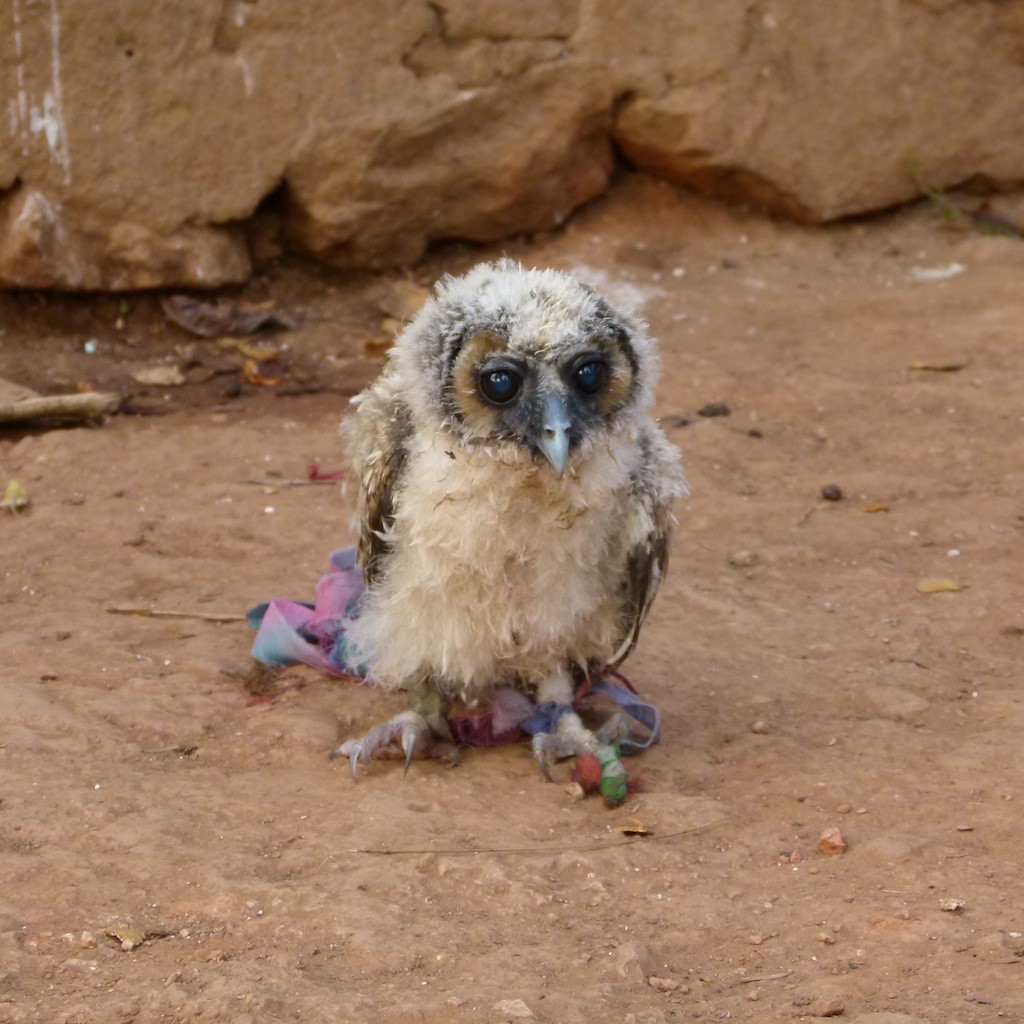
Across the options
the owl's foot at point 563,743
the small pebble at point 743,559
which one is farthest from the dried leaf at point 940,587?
the owl's foot at point 563,743

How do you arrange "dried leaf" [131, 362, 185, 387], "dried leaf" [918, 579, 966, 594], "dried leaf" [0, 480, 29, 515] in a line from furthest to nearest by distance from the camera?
1. "dried leaf" [131, 362, 185, 387]
2. "dried leaf" [0, 480, 29, 515]
3. "dried leaf" [918, 579, 966, 594]

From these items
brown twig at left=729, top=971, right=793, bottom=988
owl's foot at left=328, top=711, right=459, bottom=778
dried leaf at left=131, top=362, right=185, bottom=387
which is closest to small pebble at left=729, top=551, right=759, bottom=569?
owl's foot at left=328, top=711, right=459, bottom=778

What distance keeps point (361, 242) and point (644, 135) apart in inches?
72.2

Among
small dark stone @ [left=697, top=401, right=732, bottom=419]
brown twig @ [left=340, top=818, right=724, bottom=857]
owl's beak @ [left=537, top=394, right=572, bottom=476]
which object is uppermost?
owl's beak @ [left=537, top=394, right=572, bottom=476]

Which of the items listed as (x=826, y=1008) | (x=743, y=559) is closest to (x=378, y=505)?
(x=826, y=1008)

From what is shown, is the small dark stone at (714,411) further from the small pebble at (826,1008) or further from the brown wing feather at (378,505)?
the small pebble at (826,1008)

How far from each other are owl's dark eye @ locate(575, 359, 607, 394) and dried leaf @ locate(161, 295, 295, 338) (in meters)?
4.47

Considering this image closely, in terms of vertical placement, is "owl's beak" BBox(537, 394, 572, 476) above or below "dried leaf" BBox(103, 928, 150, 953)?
above

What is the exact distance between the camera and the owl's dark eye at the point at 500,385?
3449 mm

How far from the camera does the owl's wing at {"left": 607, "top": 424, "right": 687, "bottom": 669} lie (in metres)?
3.86

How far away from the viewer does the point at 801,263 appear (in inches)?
342

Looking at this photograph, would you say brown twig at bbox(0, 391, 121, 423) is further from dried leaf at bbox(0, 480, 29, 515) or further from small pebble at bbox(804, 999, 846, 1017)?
small pebble at bbox(804, 999, 846, 1017)

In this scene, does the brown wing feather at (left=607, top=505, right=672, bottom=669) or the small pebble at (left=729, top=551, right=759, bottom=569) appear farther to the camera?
the small pebble at (left=729, top=551, right=759, bottom=569)

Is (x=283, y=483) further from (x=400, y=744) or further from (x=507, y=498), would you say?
(x=507, y=498)
